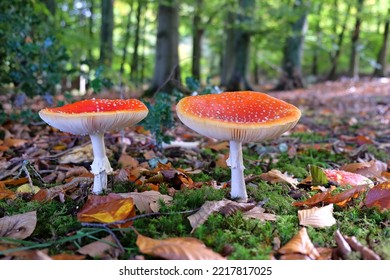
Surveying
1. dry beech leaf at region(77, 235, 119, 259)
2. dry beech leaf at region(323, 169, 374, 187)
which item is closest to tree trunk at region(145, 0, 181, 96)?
dry beech leaf at region(323, 169, 374, 187)

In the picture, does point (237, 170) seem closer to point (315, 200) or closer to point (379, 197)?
point (315, 200)

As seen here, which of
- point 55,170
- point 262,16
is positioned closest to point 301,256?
point 55,170

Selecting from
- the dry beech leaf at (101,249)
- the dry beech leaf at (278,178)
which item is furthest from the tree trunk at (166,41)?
the dry beech leaf at (101,249)

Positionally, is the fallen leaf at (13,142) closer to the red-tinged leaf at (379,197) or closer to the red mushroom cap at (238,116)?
the red mushroom cap at (238,116)

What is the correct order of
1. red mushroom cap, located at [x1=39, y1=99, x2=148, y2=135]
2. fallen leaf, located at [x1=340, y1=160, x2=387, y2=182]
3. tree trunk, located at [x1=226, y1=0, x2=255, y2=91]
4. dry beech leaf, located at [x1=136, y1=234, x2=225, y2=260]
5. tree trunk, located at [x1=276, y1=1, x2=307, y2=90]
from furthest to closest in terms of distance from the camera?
tree trunk, located at [x1=276, y1=1, x2=307, y2=90] → tree trunk, located at [x1=226, y1=0, x2=255, y2=91] → fallen leaf, located at [x1=340, y1=160, x2=387, y2=182] → red mushroom cap, located at [x1=39, y1=99, x2=148, y2=135] → dry beech leaf, located at [x1=136, y1=234, x2=225, y2=260]

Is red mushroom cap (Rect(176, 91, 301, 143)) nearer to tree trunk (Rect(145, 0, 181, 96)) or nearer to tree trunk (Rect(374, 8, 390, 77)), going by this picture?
tree trunk (Rect(145, 0, 181, 96))

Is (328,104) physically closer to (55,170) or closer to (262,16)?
(262,16)

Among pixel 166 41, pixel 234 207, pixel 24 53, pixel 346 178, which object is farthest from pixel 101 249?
pixel 166 41
